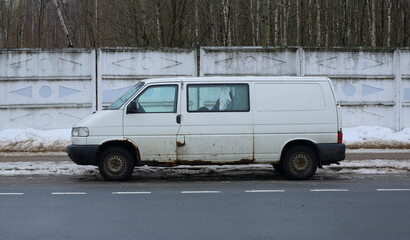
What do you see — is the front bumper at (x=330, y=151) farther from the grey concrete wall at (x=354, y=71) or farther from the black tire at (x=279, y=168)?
the grey concrete wall at (x=354, y=71)

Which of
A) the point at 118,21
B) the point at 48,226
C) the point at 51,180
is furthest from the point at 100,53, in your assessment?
the point at 48,226

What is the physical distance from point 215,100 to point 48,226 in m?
4.94

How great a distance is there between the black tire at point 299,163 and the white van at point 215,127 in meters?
0.02

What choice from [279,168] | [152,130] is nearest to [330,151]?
[279,168]

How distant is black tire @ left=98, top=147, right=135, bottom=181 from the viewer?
39.1ft

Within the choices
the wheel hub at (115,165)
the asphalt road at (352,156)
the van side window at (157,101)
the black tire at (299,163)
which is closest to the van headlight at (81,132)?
the wheel hub at (115,165)

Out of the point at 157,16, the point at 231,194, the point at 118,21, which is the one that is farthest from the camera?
the point at 118,21

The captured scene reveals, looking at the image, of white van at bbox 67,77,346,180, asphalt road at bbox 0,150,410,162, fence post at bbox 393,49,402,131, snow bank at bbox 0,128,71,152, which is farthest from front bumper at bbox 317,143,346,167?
snow bank at bbox 0,128,71,152

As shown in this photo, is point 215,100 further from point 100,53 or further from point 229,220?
point 100,53

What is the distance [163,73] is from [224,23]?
23.0 feet

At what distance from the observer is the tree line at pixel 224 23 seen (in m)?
22.1

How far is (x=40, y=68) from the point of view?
59.0 ft

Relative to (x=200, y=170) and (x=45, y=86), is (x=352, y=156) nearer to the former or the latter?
(x=200, y=170)

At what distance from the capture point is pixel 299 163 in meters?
12.1
